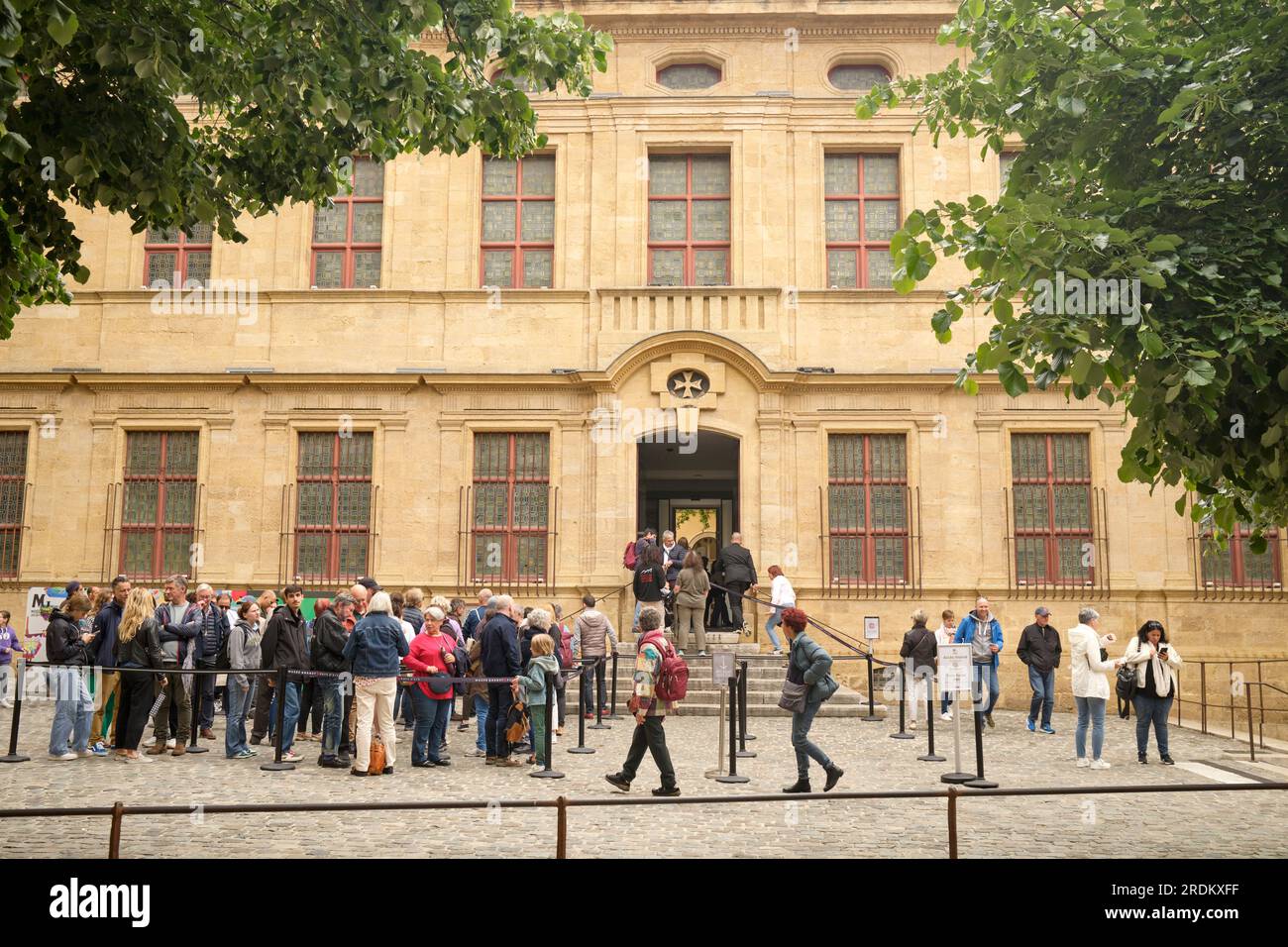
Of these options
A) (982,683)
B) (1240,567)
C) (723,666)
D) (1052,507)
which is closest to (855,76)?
(1052,507)

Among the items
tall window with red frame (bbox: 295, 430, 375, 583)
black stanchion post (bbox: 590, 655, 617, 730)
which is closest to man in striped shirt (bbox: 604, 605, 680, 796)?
black stanchion post (bbox: 590, 655, 617, 730)

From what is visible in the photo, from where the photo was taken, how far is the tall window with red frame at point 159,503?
19406 millimetres

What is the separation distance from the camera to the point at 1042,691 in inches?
590

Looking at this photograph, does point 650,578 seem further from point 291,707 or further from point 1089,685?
point 1089,685

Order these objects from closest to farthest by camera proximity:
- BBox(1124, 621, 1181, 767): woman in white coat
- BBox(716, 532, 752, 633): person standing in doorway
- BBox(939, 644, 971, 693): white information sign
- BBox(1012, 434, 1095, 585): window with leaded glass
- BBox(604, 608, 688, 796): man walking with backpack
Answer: BBox(604, 608, 688, 796): man walking with backpack < BBox(939, 644, 971, 693): white information sign < BBox(1124, 621, 1181, 767): woman in white coat < BBox(716, 532, 752, 633): person standing in doorway < BBox(1012, 434, 1095, 585): window with leaded glass

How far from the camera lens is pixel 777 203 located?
20125 millimetres

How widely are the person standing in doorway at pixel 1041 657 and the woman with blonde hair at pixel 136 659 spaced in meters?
10.5

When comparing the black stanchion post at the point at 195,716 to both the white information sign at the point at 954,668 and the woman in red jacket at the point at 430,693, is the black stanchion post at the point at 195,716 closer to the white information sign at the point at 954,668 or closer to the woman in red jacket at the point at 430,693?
the woman in red jacket at the point at 430,693

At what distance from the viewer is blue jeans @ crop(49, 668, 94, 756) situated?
37.3ft

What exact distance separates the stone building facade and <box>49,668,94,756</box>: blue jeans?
761cm

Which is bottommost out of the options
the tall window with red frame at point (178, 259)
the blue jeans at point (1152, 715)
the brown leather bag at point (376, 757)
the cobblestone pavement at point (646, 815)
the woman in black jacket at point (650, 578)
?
the cobblestone pavement at point (646, 815)

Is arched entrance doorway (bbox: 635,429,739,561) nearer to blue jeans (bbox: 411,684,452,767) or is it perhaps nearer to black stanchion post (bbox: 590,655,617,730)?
black stanchion post (bbox: 590,655,617,730)

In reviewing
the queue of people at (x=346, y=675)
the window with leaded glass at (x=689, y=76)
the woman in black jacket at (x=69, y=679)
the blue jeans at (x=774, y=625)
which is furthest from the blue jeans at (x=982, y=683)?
the window with leaded glass at (x=689, y=76)

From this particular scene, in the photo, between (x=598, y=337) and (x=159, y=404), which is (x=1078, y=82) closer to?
(x=598, y=337)
